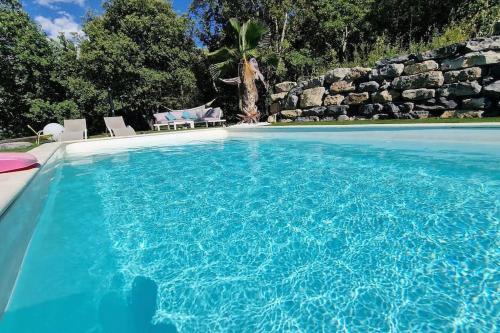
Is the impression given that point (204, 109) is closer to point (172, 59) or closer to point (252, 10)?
point (172, 59)

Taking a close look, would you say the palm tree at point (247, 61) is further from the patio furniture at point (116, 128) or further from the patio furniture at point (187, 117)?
the patio furniture at point (116, 128)

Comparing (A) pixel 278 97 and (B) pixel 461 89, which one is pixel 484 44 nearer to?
(B) pixel 461 89

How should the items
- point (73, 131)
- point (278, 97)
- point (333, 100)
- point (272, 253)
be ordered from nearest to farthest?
point (272, 253)
point (333, 100)
point (73, 131)
point (278, 97)

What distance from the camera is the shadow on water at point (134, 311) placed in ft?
6.06

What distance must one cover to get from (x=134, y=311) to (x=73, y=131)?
12305mm

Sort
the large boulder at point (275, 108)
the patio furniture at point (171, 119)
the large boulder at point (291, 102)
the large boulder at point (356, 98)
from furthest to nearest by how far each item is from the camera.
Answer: the patio furniture at point (171, 119) → the large boulder at point (275, 108) → the large boulder at point (291, 102) → the large boulder at point (356, 98)

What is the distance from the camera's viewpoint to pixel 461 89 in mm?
8164

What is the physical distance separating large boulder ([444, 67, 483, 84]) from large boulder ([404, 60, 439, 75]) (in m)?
0.46

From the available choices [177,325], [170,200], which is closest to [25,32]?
[170,200]

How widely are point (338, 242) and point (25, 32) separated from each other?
1887 cm

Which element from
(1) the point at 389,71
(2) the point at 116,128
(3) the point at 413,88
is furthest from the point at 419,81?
(2) the point at 116,128

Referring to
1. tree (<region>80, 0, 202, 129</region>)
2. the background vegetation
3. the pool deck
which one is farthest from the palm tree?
tree (<region>80, 0, 202, 129</region>)

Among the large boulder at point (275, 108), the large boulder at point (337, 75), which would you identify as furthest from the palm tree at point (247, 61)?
the large boulder at point (337, 75)

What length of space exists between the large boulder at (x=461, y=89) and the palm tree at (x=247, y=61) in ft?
26.2
